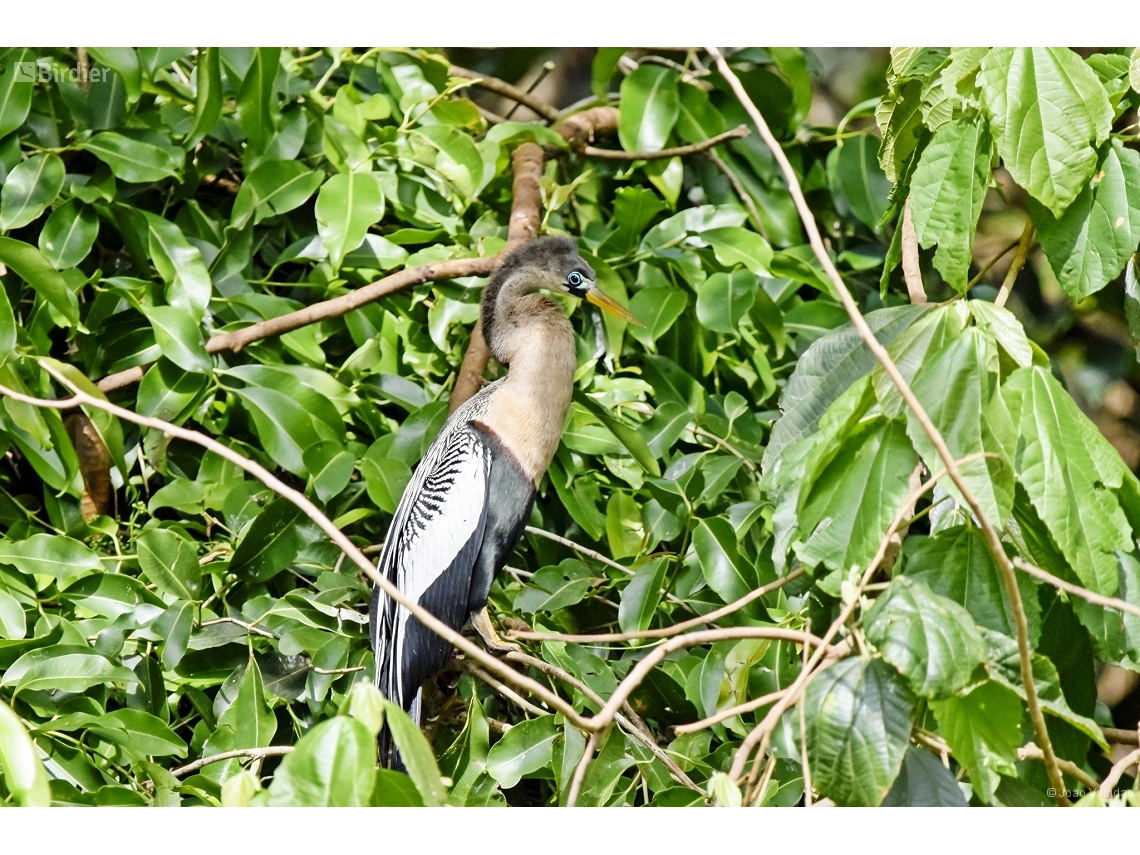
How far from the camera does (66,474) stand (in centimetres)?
181

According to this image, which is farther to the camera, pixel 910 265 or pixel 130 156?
pixel 130 156

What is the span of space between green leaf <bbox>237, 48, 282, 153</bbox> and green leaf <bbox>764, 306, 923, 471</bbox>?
1146mm

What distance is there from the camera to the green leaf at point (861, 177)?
7.82 ft

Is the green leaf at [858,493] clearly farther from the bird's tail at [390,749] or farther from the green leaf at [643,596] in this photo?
the bird's tail at [390,749]

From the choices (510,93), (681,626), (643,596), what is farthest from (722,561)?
(510,93)

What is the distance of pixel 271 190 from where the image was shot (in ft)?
6.73

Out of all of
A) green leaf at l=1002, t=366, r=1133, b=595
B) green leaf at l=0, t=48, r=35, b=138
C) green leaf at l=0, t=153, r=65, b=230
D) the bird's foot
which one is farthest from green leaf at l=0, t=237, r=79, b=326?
green leaf at l=1002, t=366, r=1133, b=595

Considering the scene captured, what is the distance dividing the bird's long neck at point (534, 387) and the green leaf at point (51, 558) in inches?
28.3

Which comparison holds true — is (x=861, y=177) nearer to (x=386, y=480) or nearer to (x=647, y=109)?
(x=647, y=109)

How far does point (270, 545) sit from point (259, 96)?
833 mm

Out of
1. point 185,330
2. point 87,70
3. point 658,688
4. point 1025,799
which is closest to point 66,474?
point 185,330

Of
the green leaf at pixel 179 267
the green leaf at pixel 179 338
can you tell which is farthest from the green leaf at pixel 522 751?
the green leaf at pixel 179 267

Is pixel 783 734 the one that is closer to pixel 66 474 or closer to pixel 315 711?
pixel 315 711

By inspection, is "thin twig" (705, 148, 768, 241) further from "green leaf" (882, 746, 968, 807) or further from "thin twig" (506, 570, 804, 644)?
"green leaf" (882, 746, 968, 807)
